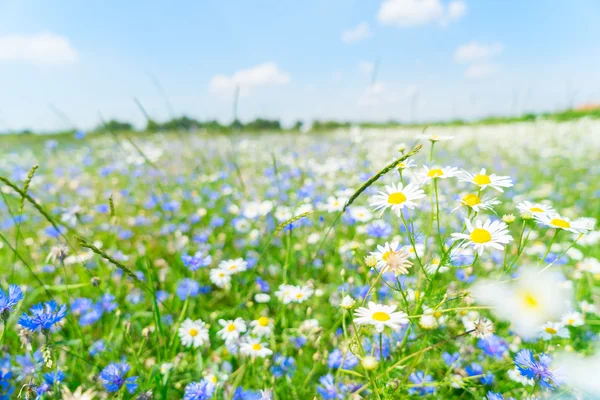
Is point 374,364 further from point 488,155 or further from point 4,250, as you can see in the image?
point 488,155

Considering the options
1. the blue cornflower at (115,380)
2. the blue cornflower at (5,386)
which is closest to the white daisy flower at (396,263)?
the blue cornflower at (115,380)

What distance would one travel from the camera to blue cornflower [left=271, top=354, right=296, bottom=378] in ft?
4.47

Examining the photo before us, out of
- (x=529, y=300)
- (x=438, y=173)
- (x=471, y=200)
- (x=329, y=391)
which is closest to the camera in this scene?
(x=529, y=300)

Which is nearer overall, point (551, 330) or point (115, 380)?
point (115, 380)

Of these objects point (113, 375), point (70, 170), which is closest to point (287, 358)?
point (113, 375)

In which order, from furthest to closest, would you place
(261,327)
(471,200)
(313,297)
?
A: (313,297)
(261,327)
(471,200)

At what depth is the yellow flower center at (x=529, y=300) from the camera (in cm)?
80

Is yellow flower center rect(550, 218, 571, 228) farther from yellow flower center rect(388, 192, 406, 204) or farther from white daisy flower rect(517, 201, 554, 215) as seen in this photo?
yellow flower center rect(388, 192, 406, 204)

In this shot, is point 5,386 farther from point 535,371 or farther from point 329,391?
point 535,371

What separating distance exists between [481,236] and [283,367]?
2.90 ft

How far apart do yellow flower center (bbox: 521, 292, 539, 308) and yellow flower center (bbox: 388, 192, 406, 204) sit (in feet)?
1.13

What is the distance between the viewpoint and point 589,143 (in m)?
7.32

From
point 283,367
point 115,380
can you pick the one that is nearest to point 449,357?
point 283,367

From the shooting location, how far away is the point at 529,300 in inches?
31.7
